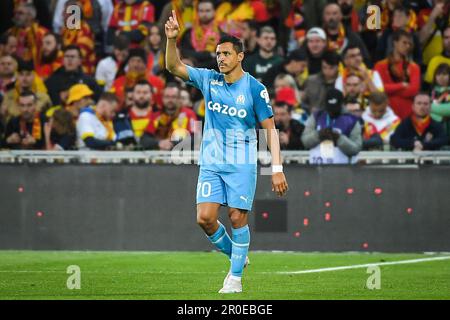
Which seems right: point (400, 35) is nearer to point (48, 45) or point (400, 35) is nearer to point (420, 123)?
point (420, 123)

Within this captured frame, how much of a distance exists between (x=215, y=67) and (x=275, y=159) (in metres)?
8.14

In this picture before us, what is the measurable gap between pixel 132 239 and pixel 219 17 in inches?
190

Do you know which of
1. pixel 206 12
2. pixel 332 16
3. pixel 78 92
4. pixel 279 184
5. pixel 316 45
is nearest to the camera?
pixel 279 184

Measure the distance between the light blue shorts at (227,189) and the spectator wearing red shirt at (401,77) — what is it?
8.19 m

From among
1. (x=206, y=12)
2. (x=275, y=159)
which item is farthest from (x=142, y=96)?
(x=275, y=159)

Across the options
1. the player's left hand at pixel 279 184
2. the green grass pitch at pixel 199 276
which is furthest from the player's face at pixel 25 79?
the player's left hand at pixel 279 184

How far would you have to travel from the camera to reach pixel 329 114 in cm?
1898

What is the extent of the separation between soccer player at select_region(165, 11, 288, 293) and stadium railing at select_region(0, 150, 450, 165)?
6.01 meters

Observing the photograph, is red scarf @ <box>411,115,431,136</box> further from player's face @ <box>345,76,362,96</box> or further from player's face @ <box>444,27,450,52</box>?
player's face @ <box>444,27,450,52</box>

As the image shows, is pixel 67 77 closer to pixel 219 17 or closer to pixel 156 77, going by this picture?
pixel 156 77

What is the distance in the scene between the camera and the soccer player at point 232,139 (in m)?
12.6

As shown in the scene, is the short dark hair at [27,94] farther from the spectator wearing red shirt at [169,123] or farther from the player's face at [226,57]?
the player's face at [226,57]

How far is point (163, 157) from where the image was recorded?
19141 millimetres

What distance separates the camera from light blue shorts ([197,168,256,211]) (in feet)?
41.3
